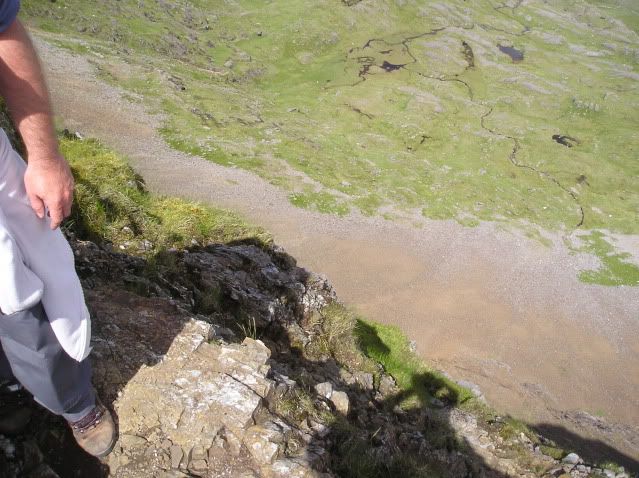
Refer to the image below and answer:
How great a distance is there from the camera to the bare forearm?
2461mm

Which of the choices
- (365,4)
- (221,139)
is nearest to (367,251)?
(221,139)

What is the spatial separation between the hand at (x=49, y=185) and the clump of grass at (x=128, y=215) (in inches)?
259

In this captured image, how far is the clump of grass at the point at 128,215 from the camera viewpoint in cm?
943

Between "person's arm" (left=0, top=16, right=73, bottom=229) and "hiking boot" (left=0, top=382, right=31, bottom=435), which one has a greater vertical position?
"person's arm" (left=0, top=16, right=73, bottom=229)

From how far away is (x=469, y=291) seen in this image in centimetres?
2528

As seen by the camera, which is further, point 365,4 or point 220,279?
point 365,4

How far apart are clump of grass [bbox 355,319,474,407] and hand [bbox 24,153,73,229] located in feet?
29.0

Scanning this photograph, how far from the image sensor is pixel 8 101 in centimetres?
257

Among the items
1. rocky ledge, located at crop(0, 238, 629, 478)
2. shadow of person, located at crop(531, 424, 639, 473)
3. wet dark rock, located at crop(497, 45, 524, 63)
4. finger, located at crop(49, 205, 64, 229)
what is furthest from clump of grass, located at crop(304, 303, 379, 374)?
wet dark rock, located at crop(497, 45, 524, 63)

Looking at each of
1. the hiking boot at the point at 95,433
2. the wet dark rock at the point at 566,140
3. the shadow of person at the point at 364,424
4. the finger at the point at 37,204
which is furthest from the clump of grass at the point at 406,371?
the wet dark rock at the point at 566,140

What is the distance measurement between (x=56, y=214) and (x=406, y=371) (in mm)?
11223

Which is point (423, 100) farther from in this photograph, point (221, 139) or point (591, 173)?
point (221, 139)

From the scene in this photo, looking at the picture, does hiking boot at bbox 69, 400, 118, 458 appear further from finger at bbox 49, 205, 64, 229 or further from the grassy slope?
the grassy slope

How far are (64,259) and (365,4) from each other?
98127 millimetres
